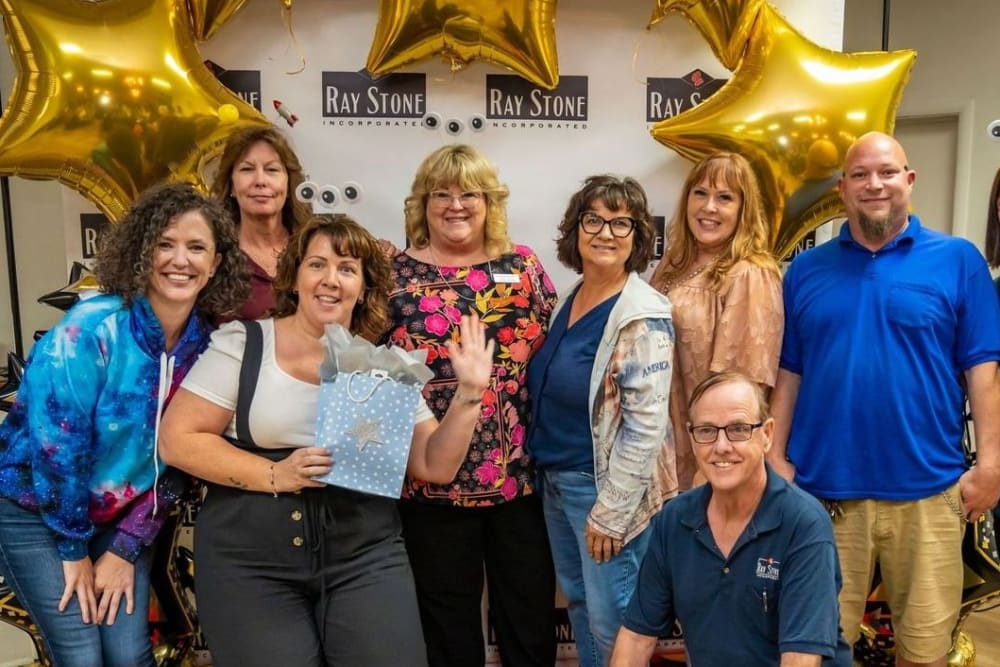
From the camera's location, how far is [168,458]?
1552 mm

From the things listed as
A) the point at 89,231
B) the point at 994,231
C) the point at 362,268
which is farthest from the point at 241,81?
the point at 994,231

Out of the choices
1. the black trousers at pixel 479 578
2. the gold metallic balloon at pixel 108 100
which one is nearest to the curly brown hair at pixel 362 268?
the black trousers at pixel 479 578

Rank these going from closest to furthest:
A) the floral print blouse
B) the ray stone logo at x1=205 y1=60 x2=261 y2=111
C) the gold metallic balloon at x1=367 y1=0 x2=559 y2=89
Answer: the floral print blouse → the gold metallic balloon at x1=367 y1=0 x2=559 y2=89 → the ray stone logo at x1=205 y1=60 x2=261 y2=111

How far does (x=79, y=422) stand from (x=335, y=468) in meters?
0.55

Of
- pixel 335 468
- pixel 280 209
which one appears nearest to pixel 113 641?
pixel 335 468

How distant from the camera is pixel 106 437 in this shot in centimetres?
155

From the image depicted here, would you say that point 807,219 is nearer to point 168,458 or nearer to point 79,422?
point 168,458

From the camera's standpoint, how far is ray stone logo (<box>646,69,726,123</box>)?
97.2 inches

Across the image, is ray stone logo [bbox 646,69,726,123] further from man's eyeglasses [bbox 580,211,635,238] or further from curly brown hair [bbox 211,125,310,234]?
curly brown hair [bbox 211,125,310,234]

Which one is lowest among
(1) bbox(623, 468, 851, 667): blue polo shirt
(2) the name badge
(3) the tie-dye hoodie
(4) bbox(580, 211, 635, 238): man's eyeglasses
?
(1) bbox(623, 468, 851, 667): blue polo shirt

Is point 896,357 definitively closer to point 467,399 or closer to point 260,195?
point 467,399

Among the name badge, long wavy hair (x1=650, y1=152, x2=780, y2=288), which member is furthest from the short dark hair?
the name badge

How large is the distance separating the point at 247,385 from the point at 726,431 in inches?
38.3

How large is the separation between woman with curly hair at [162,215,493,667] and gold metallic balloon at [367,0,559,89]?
89cm
